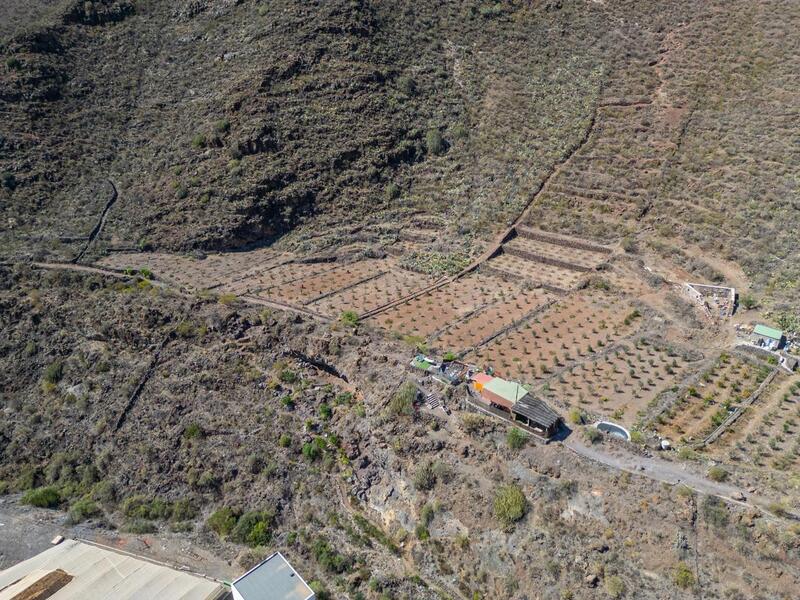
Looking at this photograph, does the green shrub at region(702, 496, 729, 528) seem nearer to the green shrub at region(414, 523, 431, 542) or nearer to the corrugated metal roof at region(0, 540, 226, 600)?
the green shrub at region(414, 523, 431, 542)

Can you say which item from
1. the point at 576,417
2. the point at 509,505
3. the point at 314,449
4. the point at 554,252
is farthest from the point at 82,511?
the point at 554,252

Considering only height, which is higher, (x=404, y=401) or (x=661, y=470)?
→ (x=404, y=401)

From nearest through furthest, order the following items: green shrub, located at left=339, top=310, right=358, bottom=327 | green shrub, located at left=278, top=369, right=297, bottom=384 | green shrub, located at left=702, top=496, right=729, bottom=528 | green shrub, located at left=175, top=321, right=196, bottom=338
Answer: green shrub, located at left=702, top=496, right=729, bottom=528
green shrub, located at left=278, top=369, right=297, bottom=384
green shrub, located at left=339, top=310, right=358, bottom=327
green shrub, located at left=175, top=321, right=196, bottom=338

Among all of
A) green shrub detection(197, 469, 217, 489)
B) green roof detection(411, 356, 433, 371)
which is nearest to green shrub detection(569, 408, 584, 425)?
green roof detection(411, 356, 433, 371)

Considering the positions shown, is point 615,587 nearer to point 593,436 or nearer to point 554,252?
point 593,436

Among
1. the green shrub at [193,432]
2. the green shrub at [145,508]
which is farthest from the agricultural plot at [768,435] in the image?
the green shrub at [145,508]

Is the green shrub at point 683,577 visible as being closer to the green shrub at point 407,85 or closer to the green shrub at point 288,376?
the green shrub at point 288,376
